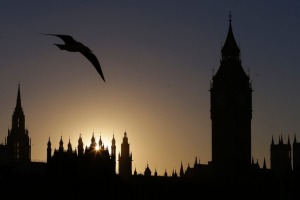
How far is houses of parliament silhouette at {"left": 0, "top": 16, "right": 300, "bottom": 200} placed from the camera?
435 feet

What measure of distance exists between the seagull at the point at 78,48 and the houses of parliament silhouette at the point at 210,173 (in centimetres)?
11425

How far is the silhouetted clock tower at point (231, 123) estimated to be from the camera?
17888 cm

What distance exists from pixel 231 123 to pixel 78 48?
16956cm

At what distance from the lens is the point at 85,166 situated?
138m

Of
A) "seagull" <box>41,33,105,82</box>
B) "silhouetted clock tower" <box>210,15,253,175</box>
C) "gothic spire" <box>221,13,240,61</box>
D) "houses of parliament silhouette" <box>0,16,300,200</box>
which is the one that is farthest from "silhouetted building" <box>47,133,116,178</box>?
"seagull" <box>41,33,105,82</box>

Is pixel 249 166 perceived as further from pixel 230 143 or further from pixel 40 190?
pixel 40 190

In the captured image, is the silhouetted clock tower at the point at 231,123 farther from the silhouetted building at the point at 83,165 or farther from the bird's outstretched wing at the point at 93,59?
the bird's outstretched wing at the point at 93,59

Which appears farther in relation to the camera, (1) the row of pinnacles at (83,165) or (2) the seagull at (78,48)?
(1) the row of pinnacles at (83,165)

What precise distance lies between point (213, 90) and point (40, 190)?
2601 inches

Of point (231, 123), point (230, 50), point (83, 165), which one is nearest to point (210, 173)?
point (231, 123)

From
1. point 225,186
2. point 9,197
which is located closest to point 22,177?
point 9,197

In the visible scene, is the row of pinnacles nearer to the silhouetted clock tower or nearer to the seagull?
the silhouetted clock tower

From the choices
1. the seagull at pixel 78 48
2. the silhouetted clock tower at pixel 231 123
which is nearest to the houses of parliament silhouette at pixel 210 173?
the silhouetted clock tower at pixel 231 123

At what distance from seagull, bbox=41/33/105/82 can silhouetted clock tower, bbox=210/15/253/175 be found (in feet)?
553
